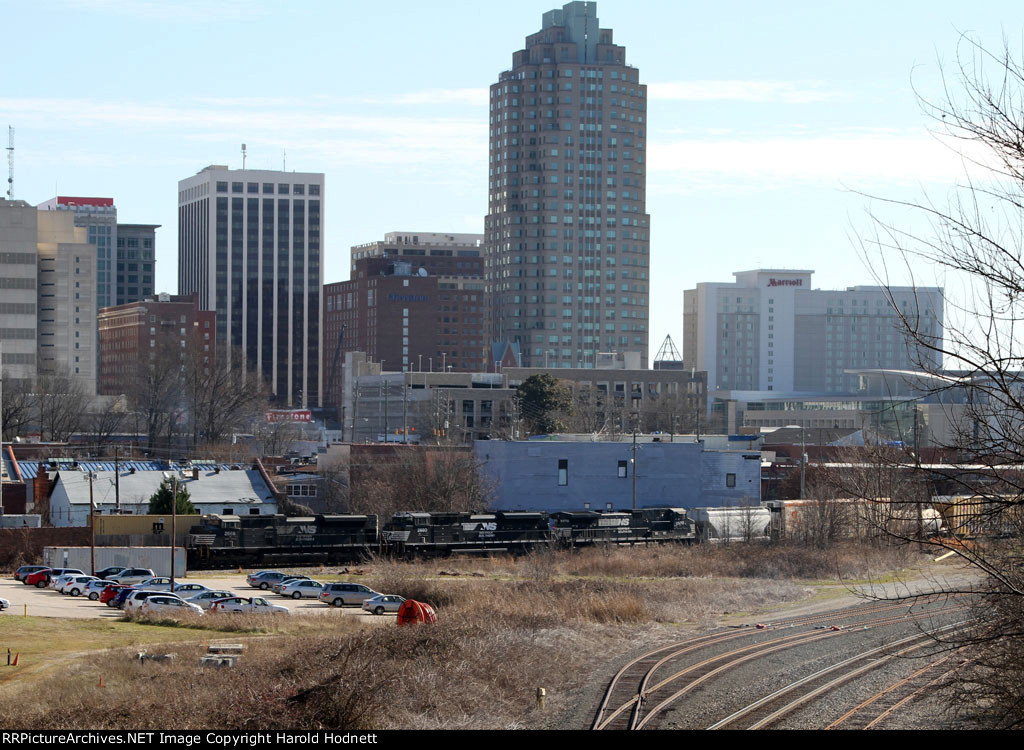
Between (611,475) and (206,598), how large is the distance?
117ft

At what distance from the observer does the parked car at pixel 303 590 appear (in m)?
51.5

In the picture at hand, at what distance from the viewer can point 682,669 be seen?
1176 inches

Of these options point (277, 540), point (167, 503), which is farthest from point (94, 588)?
point (167, 503)

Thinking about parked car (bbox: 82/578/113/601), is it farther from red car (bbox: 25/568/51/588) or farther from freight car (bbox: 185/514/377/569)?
freight car (bbox: 185/514/377/569)

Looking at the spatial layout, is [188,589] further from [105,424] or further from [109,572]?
[105,424]

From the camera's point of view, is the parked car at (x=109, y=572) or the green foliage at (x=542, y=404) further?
the green foliage at (x=542, y=404)

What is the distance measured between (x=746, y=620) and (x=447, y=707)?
20139 mm

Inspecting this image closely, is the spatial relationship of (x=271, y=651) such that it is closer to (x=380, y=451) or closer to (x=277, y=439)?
(x=380, y=451)

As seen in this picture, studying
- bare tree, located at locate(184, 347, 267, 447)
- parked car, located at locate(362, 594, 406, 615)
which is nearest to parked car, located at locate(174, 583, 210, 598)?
parked car, located at locate(362, 594, 406, 615)

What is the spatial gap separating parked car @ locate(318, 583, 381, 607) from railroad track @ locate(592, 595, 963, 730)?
54.8ft

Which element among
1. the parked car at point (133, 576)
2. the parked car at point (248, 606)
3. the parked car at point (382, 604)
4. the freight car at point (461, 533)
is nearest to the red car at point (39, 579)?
the parked car at point (133, 576)

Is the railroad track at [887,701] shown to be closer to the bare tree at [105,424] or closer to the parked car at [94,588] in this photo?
the parked car at [94,588]

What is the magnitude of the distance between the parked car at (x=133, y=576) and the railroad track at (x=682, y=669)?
28.4 metres

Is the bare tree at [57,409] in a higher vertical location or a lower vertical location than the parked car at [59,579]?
higher
